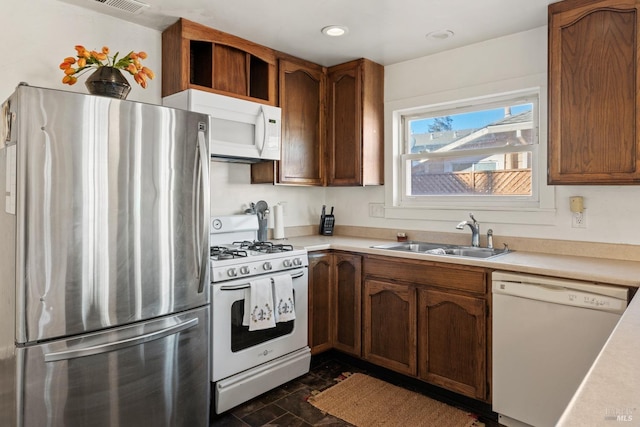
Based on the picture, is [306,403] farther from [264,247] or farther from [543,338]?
[543,338]

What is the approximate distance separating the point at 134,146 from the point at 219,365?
131cm

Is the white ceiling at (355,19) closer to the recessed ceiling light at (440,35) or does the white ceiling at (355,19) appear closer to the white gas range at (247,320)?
the recessed ceiling light at (440,35)

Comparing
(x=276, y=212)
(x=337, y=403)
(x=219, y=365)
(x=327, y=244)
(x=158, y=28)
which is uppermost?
(x=158, y=28)

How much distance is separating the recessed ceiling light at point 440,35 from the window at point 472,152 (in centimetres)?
51

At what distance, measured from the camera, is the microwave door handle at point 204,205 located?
2053 millimetres

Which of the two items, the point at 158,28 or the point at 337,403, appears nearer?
the point at 337,403

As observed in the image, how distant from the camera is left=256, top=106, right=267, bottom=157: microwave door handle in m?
2.85

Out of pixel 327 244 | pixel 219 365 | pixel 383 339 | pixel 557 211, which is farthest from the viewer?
pixel 327 244

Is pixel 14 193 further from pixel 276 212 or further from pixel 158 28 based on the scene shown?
pixel 276 212

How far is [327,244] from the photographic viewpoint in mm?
3021

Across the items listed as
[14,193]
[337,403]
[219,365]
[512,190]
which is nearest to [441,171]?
[512,190]

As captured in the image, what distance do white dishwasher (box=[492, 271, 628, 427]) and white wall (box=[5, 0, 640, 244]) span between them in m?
0.70

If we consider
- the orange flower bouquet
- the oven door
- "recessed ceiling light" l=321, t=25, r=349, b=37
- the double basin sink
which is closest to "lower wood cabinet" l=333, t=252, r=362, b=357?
the double basin sink

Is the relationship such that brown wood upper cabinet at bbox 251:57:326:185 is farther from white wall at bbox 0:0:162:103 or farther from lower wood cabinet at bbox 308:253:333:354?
white wall at bbox 0:0:162:103
